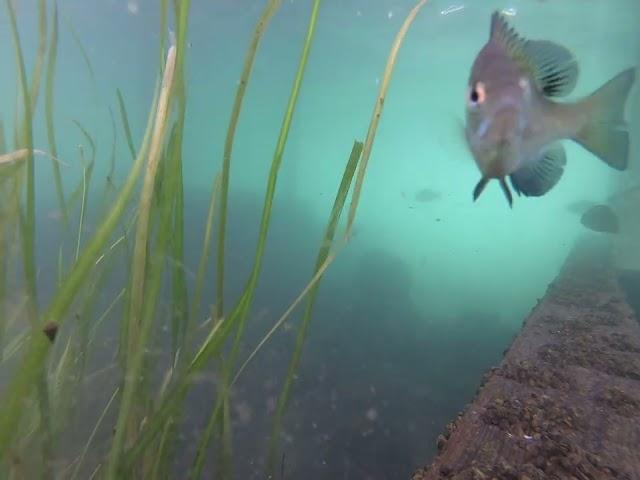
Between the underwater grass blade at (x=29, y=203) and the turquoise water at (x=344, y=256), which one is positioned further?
the turquoise water at (x=344, y=256)

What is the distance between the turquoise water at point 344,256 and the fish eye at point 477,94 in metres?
0.18

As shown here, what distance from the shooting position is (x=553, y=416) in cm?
189

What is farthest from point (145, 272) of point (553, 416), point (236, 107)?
point (553, 416)

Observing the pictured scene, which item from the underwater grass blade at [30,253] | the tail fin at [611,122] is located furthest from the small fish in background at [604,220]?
the underwater grass blade at [30,253]

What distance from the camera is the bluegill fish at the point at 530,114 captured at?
142 cm

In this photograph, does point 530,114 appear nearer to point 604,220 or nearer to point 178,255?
point 178,255

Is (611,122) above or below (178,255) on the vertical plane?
above

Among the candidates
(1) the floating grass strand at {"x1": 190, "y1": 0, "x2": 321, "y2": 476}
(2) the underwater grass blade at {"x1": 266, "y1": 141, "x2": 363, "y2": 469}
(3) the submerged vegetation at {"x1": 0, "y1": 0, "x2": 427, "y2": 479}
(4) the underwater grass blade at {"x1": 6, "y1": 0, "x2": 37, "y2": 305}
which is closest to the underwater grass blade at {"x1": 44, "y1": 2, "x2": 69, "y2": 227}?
(3) the submerged vegetation at {"x1": 0, "y1": 0, "x2": 427, "y2": 479}

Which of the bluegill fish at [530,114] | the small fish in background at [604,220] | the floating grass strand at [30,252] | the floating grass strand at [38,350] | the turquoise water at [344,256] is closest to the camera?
the floating grass strand at [38,350]

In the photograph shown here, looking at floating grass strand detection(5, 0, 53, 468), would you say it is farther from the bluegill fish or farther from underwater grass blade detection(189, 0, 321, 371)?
the bluegill fish

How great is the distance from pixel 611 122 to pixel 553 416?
1210 mm

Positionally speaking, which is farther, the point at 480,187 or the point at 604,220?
the point at 604,220

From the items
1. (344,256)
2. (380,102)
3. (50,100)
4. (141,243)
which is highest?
(380,102)

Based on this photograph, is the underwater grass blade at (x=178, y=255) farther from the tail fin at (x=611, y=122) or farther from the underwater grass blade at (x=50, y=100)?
the tail fin at (x=611, y=122)
